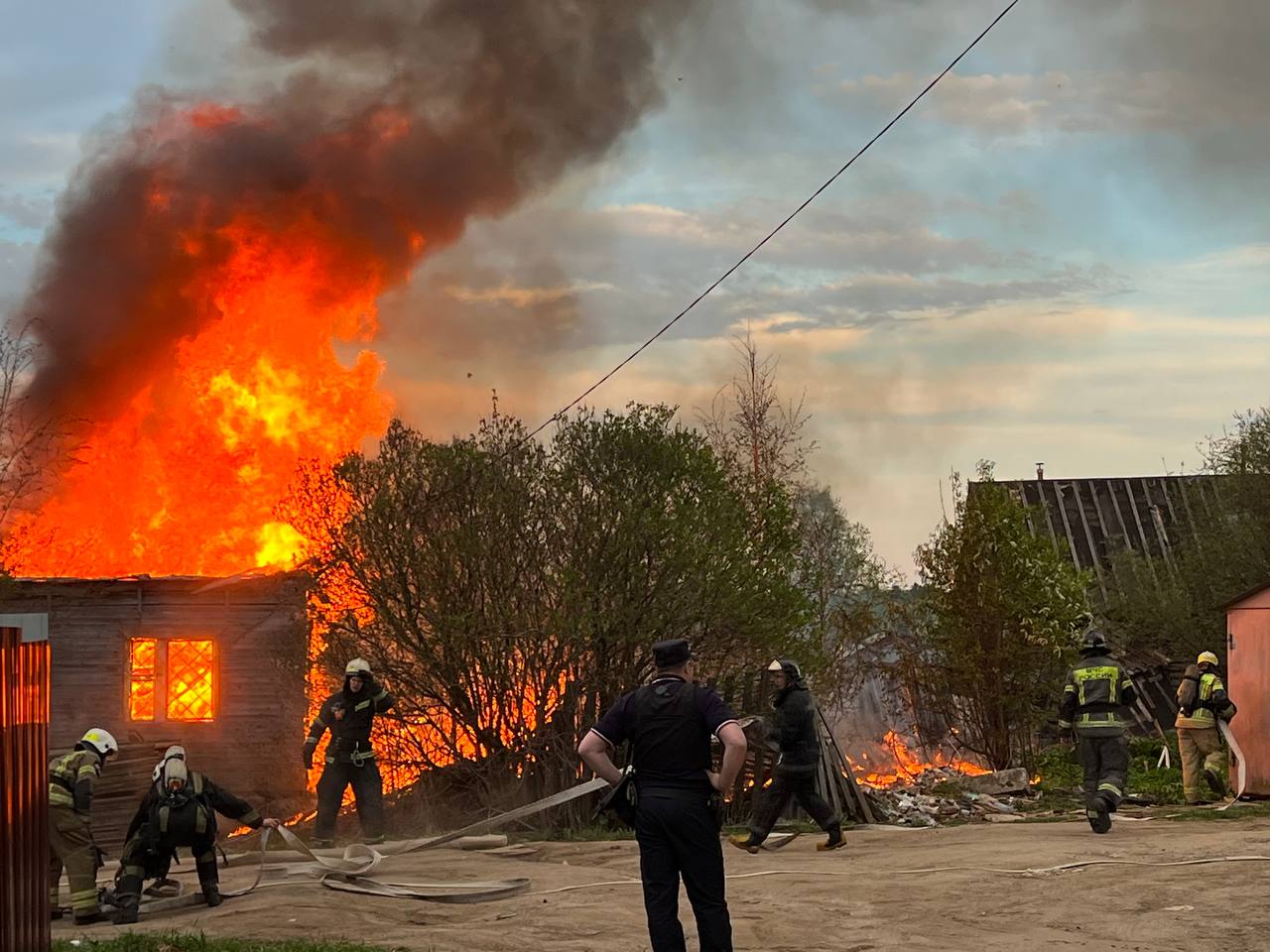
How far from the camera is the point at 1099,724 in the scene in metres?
12.7

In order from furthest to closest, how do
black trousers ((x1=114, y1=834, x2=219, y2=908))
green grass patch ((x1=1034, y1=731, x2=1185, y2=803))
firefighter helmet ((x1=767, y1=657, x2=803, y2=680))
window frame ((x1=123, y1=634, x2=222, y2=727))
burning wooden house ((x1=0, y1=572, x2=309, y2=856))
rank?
window frame ((x1=123, y1=634, x2=222, y2=727)) → burning wooden house ((x1=0, y1=572, x2=309, y2=856)) → green grass patch ((x1=1034, y1=731, x2=1185, y2=803)) → firefighter helmet ((x1=767, y1=657, x2=803, y2=680)) → black trousers ((x1=114, y1=834, x2=219, y2=908))

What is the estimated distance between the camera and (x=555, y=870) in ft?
38.7

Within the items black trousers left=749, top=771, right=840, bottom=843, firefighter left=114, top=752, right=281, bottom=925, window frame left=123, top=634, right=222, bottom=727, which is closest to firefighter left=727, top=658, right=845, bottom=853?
black trousers left=749, top=771, right=840, bottom=843

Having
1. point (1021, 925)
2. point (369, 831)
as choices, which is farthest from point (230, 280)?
point (1021, 925)

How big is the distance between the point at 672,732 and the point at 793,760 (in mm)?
5733

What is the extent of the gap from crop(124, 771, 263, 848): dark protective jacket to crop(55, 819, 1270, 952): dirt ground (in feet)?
1.85

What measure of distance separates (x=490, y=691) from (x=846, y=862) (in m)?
5.93

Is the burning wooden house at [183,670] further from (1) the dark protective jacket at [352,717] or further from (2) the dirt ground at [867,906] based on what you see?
(2) the dirt ground at [867,906]

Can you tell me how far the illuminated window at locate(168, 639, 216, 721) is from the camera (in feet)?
72.4

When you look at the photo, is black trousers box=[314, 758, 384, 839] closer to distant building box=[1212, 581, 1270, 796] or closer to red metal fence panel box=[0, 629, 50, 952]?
red metal fence panel box=[0, 629, 50, 952]

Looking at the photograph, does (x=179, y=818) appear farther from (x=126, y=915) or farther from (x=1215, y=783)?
(x=1215, y=783)

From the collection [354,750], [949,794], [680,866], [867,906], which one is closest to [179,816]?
[354,750]

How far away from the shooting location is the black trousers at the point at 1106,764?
12594 millimetres

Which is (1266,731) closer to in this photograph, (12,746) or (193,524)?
(12,746)
